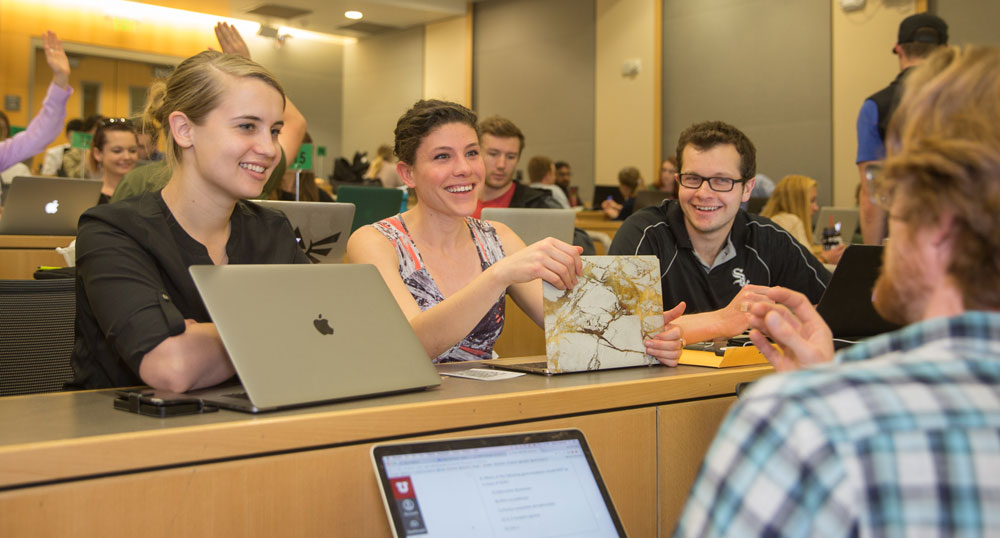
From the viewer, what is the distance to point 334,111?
42.9 ft

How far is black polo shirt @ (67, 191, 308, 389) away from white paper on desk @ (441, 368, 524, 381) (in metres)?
0.40

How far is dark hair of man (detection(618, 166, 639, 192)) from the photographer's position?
8594 mm

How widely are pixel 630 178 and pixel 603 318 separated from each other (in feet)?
24.1

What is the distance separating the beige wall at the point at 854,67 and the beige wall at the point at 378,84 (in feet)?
20.5

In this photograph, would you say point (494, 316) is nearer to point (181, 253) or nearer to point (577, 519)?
point (181, 253)

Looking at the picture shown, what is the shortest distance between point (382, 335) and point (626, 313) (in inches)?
17.7

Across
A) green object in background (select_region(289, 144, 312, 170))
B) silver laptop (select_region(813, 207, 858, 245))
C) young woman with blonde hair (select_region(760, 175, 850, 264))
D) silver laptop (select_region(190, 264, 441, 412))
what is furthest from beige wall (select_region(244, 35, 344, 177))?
silver laptop (select_region(190, 264, 441, 412))

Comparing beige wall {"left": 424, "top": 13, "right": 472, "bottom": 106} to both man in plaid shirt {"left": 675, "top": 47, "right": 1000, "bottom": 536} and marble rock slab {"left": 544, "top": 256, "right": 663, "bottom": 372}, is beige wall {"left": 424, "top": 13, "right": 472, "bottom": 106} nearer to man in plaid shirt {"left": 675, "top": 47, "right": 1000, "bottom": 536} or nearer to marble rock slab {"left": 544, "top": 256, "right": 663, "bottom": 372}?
marble rock slab {"left": 544, "top": 256, "right": 663, "bottom": 372}

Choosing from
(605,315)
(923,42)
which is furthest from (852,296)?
(923,42)

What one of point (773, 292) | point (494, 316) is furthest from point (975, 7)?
point (773, 292)

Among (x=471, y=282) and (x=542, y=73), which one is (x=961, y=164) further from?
(x=542, y=73)

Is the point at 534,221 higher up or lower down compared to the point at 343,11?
lower down

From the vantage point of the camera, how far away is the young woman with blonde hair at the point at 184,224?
1.32 meters

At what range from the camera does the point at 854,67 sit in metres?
7.30
